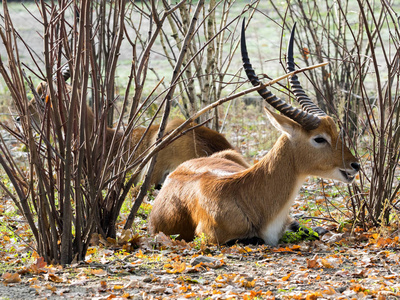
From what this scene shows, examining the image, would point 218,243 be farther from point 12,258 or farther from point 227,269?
point 12,258

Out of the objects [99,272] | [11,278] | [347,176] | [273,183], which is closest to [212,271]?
[99,272]

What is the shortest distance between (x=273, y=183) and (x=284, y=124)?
20.9 inches

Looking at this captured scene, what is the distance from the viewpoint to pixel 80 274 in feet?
12.9

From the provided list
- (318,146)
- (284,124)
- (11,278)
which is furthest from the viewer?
(318,146)

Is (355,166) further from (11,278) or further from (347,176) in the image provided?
(11,278)

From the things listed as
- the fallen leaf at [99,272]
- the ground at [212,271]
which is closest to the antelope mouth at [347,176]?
the ground at [212,271]

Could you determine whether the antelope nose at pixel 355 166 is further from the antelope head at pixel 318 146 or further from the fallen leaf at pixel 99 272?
the fallen leaf at pixel 99 272

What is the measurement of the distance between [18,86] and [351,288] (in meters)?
2.48

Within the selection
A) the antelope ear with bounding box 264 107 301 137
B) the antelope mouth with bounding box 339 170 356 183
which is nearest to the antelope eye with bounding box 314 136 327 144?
the antelope ear with bounding box 264 107 301 137

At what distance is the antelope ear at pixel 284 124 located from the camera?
5165 mm

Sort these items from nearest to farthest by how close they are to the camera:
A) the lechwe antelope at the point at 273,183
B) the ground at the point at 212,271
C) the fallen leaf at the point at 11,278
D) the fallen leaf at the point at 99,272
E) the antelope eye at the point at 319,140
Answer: the ground at the point at 212,271, the fallen leaf at the point at 11,278, the fallen leaf at the point at 99,272, the lechwe antelope at the point at 273,183, the antelope eye at the point at 319,140

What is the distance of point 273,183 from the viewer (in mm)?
5309

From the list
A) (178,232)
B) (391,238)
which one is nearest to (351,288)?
(391,238)

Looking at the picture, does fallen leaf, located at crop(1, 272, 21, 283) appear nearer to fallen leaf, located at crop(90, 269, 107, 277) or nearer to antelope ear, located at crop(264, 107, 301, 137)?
fallen leaf, located at crop(90, 269, 107, 277)
